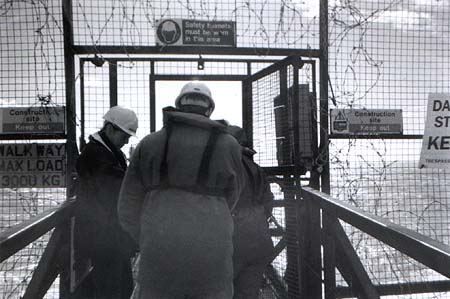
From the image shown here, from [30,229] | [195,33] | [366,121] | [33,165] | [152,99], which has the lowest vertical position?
[30,229]

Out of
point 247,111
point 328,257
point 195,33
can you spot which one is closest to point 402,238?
point 328,257

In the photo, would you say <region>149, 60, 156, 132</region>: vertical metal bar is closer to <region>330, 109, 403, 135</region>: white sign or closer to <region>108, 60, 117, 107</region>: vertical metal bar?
<region>108, 60, 117, 107</region>: vertical metal bar

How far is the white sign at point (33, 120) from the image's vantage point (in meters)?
3.82

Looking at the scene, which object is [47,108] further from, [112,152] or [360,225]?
[360,225]

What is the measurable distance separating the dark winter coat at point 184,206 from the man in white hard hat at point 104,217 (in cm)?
103

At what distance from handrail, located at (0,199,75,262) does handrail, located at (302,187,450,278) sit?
5.90 ft

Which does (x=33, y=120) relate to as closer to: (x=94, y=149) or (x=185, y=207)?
(x=94, y=149)

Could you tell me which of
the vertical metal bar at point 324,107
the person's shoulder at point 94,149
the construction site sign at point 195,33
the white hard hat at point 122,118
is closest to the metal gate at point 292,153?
the vertical metal bar at point 324,107

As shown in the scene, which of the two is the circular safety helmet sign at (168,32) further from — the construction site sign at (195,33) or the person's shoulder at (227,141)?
the person's shoulder at (227,141)

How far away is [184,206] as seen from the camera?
83.8 inches

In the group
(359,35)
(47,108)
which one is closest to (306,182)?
(359,35)

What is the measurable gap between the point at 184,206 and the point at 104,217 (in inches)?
54.0

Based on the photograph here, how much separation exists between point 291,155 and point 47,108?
85.9 inches

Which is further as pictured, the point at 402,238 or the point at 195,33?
the point at 195,33
